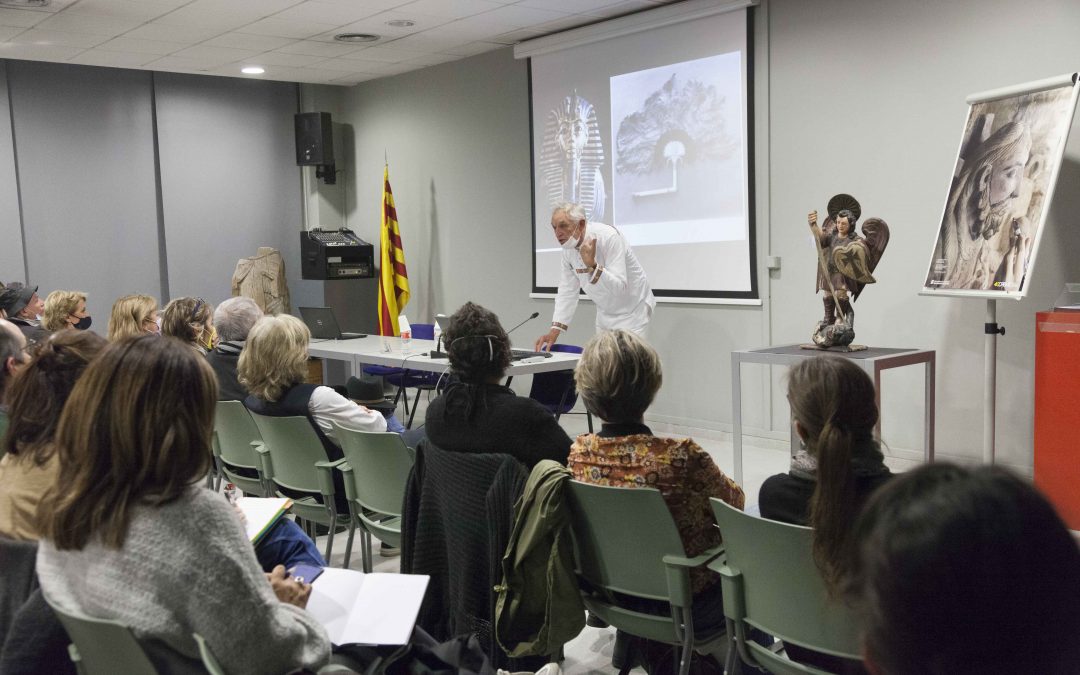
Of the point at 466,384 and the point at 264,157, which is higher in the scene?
the point at 264,157

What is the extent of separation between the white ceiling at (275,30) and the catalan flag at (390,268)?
4.33 feet

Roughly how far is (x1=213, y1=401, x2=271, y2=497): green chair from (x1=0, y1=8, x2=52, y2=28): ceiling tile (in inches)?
154

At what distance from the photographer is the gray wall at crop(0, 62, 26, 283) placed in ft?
27.0

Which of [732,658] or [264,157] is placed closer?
[732,658]

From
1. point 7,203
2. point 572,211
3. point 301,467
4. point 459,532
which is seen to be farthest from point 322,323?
point 459,532

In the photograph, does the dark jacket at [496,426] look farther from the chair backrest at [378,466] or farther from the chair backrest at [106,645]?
the chair backrest at [106,645]

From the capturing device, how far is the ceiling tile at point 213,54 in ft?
25.1

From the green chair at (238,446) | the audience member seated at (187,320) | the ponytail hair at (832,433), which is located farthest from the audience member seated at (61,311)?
the ponytail hair at (832,433)

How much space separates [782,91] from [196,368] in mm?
5101

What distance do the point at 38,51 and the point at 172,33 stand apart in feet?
4.57

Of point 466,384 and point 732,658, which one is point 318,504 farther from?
point 732,658

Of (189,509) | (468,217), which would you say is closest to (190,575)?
(189,509)

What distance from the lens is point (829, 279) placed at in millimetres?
4465

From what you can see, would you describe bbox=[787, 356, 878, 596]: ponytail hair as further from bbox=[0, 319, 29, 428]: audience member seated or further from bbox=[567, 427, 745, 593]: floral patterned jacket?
bbox=[0, 319, 29, 428]: audience member seated
